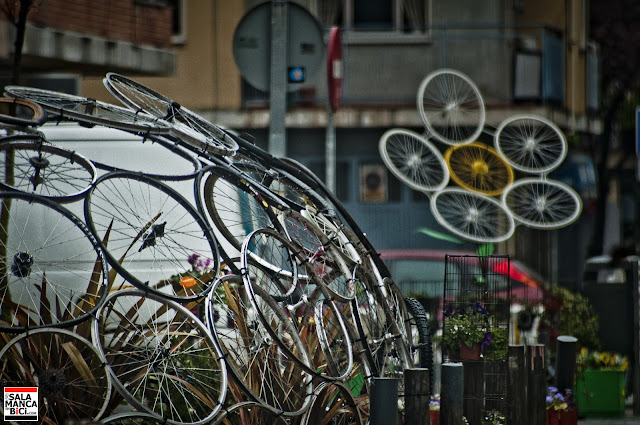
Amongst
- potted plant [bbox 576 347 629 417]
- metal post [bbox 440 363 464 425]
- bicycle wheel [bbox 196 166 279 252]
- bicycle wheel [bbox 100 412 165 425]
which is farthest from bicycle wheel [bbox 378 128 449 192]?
bicycle wheel [bbox 100 412 165 425]

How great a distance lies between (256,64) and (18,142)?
2927mm

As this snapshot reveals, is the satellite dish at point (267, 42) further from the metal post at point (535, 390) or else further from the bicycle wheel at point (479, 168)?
the bicycle wheel at point (479, 168)

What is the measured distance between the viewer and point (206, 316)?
612 centimetres

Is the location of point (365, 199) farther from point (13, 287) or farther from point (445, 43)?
point (13, 287)

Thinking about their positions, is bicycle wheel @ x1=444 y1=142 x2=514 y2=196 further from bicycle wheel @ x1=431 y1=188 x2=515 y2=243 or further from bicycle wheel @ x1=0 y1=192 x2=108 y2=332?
bicycle wheel @ x1=0 y1=192 x2=108 y2=332

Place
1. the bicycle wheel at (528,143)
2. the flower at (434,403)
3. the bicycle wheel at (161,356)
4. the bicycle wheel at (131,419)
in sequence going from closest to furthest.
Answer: the bicycle wheel at (131,419) → the bicycle wheel at (161,356) → the flower at (434,403) → the bicycle wheel at (528,143)

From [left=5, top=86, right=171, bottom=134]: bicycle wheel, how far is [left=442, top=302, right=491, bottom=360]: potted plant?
2764mm

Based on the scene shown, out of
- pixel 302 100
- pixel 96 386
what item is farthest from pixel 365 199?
pixel 96 386

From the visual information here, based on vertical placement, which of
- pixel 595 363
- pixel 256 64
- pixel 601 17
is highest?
pixel 601 17

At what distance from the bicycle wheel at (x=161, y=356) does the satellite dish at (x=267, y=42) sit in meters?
2.83

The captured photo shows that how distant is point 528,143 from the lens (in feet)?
63.0

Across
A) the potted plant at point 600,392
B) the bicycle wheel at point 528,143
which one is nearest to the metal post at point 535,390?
the potted plant at point 600,392

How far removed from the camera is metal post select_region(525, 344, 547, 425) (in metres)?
8.22

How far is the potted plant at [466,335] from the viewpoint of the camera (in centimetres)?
855
